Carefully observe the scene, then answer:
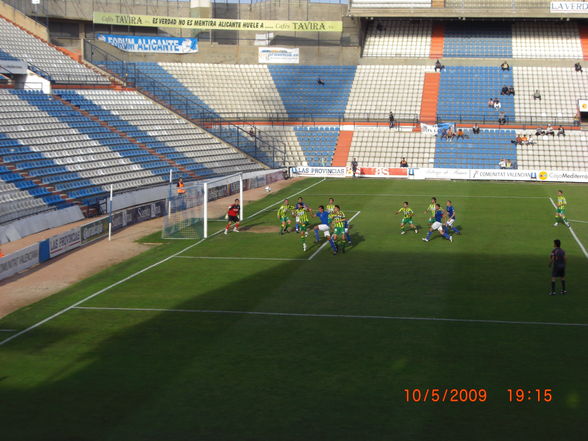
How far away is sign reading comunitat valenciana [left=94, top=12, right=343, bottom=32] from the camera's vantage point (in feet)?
238

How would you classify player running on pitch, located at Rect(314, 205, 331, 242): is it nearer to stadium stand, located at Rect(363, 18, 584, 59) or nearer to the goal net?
the goal net

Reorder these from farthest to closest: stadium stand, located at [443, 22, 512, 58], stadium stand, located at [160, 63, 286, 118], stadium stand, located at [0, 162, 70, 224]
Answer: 1. stadium stand, located at [443, 22, 512, 58]
2. stadium stand, located at [160, 63, 286, 118]
3. stadium stand, located at [0, 162, 70, 224]

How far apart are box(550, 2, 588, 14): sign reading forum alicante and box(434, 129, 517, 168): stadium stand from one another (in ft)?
48.2

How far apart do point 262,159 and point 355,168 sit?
797 centimetres

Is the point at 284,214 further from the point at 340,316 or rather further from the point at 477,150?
the point at 477,150

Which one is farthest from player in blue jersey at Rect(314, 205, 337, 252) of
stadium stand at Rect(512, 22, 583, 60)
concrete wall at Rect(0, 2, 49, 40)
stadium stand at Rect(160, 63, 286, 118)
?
stadium stand at Rect(512, 22, 583, 60)

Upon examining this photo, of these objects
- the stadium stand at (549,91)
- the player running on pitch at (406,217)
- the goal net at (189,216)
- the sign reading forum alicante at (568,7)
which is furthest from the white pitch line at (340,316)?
the sign reading forum alicante at (568,7)

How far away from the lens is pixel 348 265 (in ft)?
93.6

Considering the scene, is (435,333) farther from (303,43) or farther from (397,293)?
(303,43)

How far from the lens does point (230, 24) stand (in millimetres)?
73188

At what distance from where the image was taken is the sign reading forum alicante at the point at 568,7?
72375 mm
